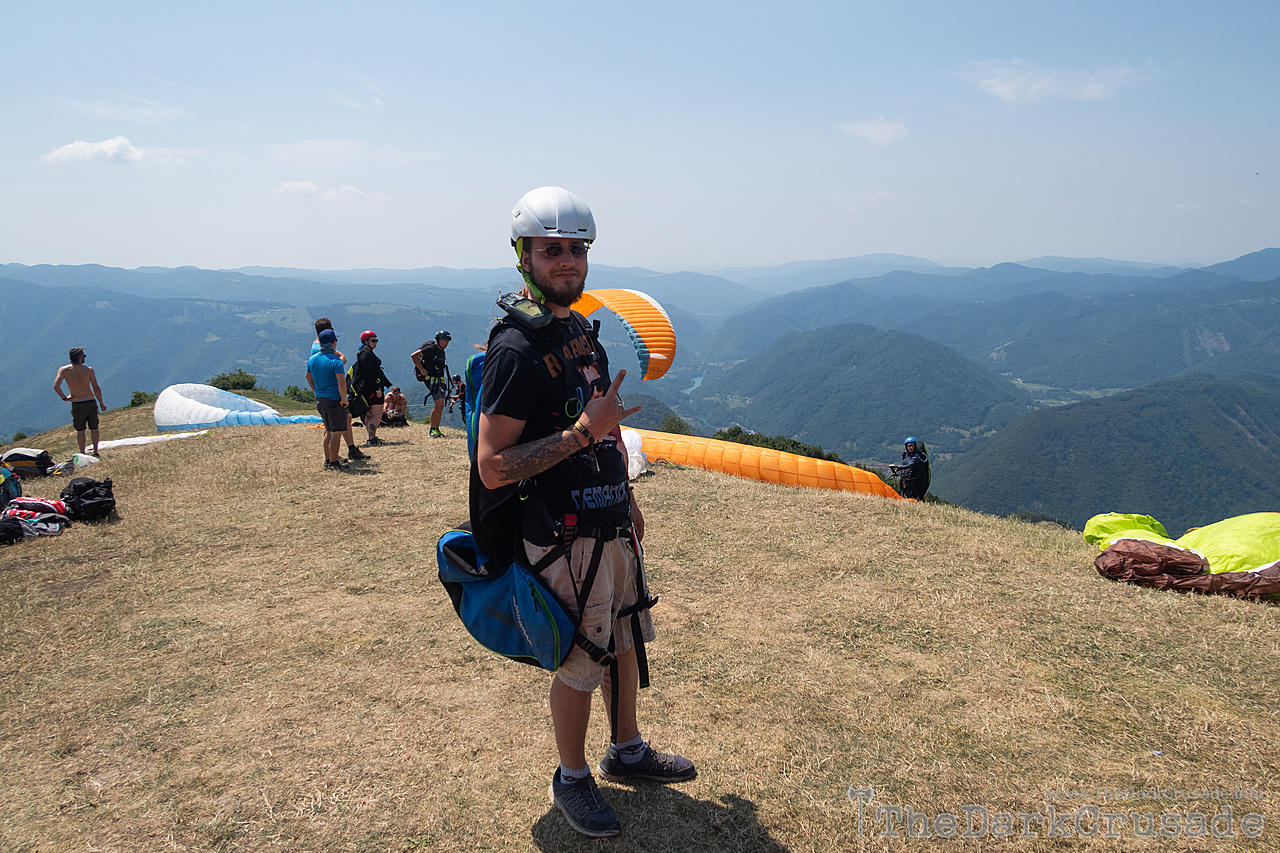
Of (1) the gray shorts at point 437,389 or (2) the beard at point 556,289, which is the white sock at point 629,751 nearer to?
(2) the beard at point 556,289

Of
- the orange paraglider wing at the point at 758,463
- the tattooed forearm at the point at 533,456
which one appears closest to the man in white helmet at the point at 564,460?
the tattooed forearm at the point at 533,456

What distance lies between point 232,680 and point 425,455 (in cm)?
768

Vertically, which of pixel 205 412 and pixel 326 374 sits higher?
pixel 326 374

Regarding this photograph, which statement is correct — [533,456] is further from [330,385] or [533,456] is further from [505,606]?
[330,385]

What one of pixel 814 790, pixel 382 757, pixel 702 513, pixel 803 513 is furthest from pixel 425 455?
pixel 814 790

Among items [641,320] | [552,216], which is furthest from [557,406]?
[641,320]

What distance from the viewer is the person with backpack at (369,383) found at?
12.6 m

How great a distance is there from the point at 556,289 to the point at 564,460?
0.77 m

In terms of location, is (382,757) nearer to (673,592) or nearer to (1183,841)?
(673,592)

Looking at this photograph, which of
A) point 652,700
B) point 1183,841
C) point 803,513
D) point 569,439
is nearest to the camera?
point 569,439

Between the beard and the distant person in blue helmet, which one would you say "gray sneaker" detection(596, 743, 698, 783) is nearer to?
the beard

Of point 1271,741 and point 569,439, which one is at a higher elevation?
point 569,439

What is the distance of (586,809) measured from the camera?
3227 mm

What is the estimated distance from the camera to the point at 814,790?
12.1ft
